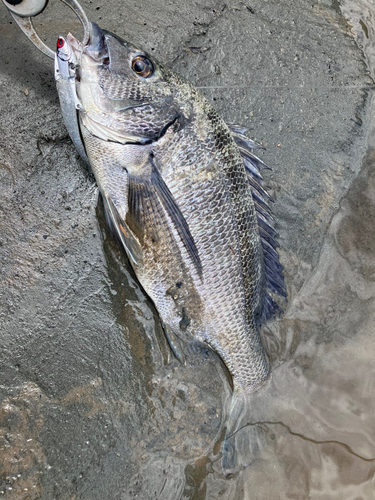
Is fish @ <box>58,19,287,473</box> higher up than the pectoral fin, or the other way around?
fish @ <box>58,19,287,473</box>

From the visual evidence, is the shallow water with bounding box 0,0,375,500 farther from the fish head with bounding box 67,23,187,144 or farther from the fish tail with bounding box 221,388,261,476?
the fish head with bounding box 67,23,187,144

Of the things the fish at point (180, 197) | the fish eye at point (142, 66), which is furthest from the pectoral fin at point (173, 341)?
the fish eye at point (142, 66)

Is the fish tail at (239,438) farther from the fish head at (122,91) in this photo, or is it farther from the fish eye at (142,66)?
the fish eye at (142,66)

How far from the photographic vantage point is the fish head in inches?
82.7

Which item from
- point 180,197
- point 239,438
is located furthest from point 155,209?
point 239,438

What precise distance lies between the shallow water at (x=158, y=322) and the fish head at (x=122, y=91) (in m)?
0.48

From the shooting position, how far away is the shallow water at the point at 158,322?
227cm

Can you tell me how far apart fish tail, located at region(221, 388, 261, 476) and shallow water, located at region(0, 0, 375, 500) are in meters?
0.04

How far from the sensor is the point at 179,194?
227 cm

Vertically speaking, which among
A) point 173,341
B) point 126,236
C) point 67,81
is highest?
point 67,81

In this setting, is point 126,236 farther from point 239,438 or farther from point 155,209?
point 239,438

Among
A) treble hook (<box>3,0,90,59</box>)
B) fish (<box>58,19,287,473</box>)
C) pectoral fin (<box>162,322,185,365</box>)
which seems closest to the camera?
treble hook (<box>3,0,90,59</box>)

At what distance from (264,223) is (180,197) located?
679mm

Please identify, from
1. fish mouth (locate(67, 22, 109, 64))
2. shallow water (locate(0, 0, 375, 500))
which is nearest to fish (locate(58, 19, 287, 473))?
fish mouth (locate(67, 22, 109, 64))
